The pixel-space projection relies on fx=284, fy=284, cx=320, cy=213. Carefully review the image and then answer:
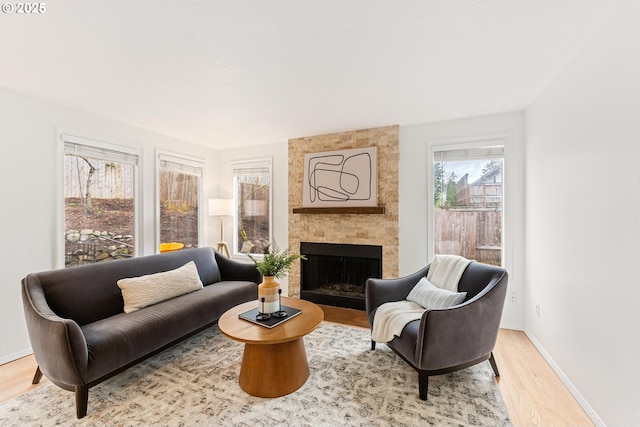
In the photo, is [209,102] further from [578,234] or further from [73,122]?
[578,234]

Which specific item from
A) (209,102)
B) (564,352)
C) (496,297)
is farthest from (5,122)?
(564,352)

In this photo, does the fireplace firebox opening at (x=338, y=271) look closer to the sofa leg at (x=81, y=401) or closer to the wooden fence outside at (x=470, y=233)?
the wooden fence outside at (x=470, y=233)

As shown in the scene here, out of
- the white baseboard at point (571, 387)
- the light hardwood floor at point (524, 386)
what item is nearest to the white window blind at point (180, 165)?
the light hardwood floor at point (524, 386)

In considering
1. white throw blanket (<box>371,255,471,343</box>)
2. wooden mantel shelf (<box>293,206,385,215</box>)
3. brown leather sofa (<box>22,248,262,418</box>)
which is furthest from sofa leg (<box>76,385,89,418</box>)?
wooden mantel shelf (<box>293,206,385,215</box>)

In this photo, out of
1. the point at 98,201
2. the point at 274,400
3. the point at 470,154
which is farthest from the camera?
the point at 470,154

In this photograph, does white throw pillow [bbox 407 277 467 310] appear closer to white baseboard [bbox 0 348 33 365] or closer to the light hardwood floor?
the light hardwood floor

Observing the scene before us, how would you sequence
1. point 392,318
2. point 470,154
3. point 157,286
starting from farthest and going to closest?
1. point 470,154
2. point 157,286
3. point 392,318

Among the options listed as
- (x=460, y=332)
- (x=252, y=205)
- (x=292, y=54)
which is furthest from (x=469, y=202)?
(x=252, y=205)

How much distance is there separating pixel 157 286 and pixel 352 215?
250 centimetres

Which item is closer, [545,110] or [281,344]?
[281,344]

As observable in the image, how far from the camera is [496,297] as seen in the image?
7.13 feet

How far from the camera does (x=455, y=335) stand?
2014 millimetres

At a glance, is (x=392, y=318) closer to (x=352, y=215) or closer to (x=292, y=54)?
(x=352, y=215)

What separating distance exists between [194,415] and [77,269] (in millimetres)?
1685
